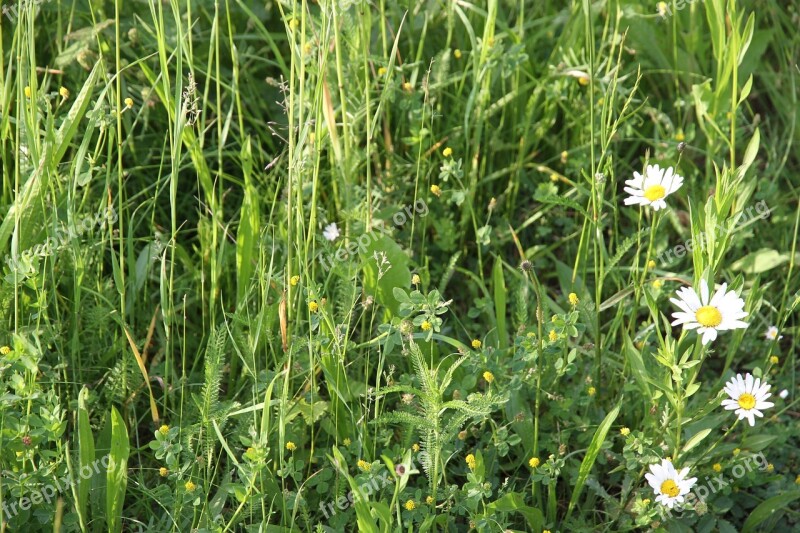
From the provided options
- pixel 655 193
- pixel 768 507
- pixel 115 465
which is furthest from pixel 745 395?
pixel 115 465

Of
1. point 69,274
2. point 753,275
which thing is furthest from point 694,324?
point 69,274

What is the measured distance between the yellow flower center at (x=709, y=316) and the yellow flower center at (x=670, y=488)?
0.31m

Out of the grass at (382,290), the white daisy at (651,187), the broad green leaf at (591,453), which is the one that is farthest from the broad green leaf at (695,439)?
the white daisy at (651,187)

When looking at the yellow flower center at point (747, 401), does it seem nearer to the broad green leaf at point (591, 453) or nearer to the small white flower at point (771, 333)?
the broad green leaf at point (591, 453)

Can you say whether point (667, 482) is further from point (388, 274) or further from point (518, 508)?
point (388, 274)

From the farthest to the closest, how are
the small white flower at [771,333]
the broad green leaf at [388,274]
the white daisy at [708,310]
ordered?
the small white flower at [771,333] → the broad green leaf at [388,274] → the white daisy at [708,310]

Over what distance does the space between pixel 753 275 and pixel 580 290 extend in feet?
1.62

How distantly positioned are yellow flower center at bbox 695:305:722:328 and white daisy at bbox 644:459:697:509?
28cm

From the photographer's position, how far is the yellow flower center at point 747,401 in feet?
5.62

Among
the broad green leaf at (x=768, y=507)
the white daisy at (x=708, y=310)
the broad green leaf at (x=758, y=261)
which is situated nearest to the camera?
the white daisy at (x=708, y=310)

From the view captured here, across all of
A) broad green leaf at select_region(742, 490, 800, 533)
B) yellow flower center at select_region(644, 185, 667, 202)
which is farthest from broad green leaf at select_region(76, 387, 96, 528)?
broad green leaf at select_region(742, 490, 800, 533)

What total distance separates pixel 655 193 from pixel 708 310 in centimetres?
28

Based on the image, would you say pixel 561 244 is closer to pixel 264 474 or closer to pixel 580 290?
pixel 580 290

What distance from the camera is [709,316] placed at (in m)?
1.61
